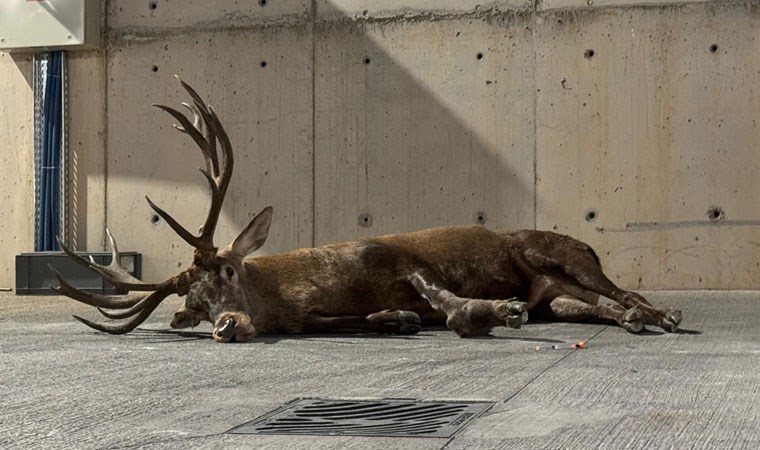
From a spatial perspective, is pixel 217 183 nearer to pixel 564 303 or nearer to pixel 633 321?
pixel 564 303

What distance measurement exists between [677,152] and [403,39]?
8.93 ft

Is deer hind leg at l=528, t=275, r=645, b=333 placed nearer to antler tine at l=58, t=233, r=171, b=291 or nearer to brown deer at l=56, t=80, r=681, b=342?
brown deer at l=56, t=80, r=681, b=342

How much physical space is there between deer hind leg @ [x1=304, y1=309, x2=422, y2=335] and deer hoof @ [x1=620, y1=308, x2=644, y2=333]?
1152 mm

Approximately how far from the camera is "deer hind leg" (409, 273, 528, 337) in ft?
21.0

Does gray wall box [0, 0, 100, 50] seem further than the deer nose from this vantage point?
Yes

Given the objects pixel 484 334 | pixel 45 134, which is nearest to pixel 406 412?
pixel 484 334

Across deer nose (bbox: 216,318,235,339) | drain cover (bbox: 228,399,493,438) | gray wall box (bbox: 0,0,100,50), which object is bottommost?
drain cover (bbox: 228,399,493,438)

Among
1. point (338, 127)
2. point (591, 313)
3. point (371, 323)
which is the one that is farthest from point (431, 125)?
point (371, 323)

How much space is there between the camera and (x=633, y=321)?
6.84m

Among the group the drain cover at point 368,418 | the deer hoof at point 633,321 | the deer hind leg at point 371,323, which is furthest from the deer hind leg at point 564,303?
the drain cover at point 368,418

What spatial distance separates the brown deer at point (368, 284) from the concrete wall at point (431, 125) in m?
3.25

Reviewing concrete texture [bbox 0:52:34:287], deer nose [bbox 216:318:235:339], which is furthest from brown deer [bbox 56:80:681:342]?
concrete texture [bbox 0:52:34:287]

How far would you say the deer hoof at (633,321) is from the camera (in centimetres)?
684

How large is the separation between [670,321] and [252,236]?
2397 millimetres
